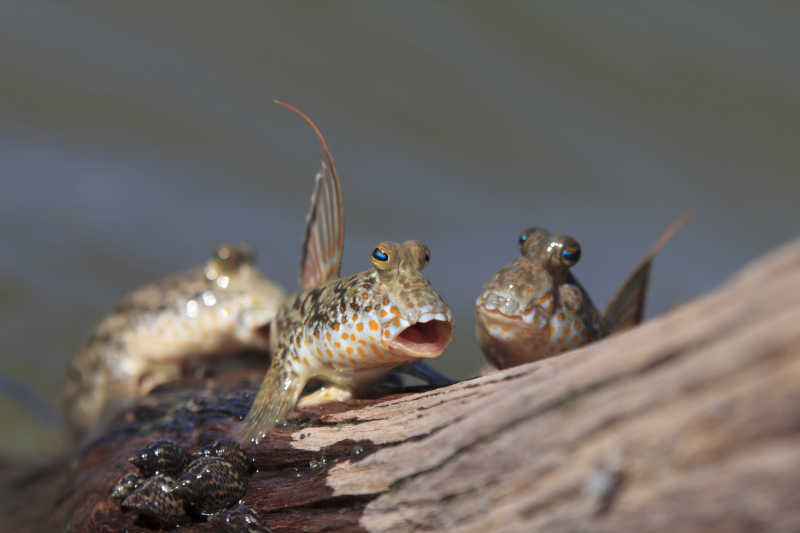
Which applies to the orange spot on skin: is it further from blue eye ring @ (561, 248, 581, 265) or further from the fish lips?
the fish lips

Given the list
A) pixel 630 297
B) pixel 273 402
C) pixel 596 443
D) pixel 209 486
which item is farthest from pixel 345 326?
pixel 630 297

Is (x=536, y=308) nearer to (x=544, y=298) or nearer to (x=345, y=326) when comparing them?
(x=544, y=298)

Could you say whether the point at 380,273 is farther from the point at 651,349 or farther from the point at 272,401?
the point at 651,349

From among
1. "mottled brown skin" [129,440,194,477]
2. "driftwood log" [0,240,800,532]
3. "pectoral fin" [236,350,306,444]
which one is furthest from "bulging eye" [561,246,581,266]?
"mottled brown skin" [129,440,194,477]

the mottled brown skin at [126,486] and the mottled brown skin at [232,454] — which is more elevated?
the mottled brown skin at [232,454]

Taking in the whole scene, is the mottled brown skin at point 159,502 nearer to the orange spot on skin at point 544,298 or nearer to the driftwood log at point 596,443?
the driftwood log at point 596,443

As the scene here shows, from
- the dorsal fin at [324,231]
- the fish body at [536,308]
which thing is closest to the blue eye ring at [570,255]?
the fish body at [536,308]

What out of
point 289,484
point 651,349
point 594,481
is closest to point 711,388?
point 651,349
